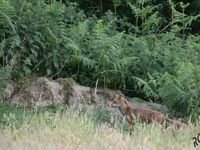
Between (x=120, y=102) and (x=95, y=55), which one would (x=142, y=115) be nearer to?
(x=120, y=102)

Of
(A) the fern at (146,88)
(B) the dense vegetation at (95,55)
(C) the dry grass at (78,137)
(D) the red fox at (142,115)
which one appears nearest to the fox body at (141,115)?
(D) the red fox at (142,115)

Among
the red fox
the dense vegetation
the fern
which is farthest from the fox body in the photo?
the fern

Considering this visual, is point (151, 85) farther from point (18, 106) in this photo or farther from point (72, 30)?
point (18, 106)

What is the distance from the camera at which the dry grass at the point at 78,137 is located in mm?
6121

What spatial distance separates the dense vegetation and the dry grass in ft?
8.93

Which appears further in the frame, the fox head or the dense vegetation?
the dense vegetation

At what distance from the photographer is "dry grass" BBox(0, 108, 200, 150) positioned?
612 centimetres

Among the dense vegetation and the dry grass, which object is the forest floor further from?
the dense vegetation

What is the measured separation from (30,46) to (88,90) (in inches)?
54.6

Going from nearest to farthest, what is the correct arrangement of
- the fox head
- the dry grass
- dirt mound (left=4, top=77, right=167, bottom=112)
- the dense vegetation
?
1. the dry grass
2. the fox head
3. dirt mound (left=4, top=77, right=167, bottom=112)
4. the dense vegetation

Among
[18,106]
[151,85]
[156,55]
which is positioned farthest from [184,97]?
[18,106]

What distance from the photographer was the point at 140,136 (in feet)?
23.0

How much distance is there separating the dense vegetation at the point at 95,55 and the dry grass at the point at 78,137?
2.72 m

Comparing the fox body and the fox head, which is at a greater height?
the fox head
